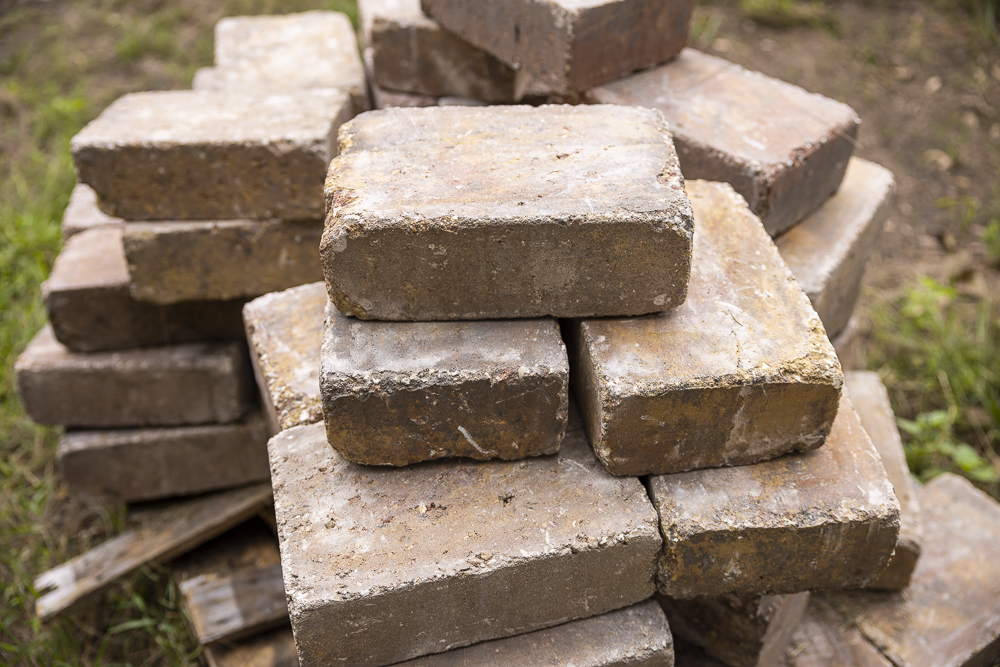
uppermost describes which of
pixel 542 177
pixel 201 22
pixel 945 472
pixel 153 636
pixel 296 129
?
pixel 542 177

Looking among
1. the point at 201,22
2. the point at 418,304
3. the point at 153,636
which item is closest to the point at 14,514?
the point at 153,636

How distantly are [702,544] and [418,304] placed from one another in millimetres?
902

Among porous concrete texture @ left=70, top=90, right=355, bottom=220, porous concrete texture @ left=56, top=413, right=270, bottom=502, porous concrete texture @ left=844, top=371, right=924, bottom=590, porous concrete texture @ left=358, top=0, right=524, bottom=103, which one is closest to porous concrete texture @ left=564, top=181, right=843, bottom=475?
porous concrete texture @ left=844, top=371, right=924, bottom=590

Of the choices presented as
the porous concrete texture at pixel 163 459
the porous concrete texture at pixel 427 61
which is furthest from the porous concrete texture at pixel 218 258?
the porous concrete texture at pixel 427 61

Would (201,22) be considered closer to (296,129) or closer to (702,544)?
(296,129)

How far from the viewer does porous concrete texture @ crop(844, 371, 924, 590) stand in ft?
9.12

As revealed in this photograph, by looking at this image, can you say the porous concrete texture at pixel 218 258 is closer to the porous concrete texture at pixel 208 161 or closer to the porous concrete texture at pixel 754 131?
the porous concrete texture at pixel 208 161

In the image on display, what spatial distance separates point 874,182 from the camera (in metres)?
3.21

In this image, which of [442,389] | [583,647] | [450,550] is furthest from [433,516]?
[583,647]

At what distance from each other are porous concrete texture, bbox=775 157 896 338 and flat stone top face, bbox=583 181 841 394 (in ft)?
1.47

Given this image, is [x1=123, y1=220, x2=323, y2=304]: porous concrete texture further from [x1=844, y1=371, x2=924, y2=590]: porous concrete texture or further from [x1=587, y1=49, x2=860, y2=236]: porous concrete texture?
[x1=844, y1=371, x2=924, y2=590]: porous concrete texture

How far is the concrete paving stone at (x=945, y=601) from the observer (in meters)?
2.73

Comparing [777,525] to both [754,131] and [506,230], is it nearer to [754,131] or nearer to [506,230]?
[506,230]

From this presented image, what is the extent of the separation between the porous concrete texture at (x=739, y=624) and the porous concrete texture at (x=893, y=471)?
372 millimetres
